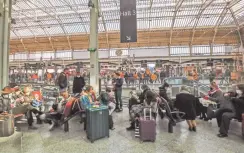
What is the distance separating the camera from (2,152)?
268 cm

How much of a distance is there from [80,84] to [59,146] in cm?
334

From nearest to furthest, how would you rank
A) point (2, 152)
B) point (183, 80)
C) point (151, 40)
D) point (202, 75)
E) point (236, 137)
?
point (2, 152)
point (236, 137)
point (183, 80)
point (202, 75)
point (151, 40)

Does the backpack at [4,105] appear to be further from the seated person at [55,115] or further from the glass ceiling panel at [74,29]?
the glass ceiling panel at [74,29]

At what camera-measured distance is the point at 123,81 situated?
822 cm

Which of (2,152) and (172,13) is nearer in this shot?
(2,152)

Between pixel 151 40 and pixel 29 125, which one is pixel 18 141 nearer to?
pixel 29 125

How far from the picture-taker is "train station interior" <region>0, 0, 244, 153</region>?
3588 mm

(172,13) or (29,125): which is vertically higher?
(172,13)

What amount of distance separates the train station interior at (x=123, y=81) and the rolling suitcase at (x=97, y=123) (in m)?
0.02

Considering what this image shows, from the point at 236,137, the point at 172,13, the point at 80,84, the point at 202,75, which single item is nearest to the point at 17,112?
the point at 80,84

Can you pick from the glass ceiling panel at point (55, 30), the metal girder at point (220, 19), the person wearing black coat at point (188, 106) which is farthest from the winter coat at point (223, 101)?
the glass ceiling panel at point (55, 30)

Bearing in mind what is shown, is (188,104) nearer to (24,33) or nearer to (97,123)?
(97,123)

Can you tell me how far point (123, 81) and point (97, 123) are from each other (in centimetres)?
468

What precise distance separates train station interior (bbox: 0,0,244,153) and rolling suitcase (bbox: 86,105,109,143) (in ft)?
0.07
